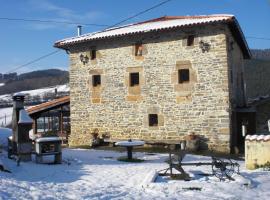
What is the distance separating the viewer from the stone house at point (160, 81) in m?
15.9

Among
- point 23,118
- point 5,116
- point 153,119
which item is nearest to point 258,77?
point 153,119

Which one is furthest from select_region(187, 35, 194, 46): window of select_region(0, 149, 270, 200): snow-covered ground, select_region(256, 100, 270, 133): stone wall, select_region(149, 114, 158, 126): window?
select_region(0, 149, 270, 200): snow-covered ground

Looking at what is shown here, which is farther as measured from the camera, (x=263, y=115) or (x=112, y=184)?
(x=263, y=115)

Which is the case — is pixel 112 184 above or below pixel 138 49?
below

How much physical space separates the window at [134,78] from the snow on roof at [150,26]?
1.89 meters

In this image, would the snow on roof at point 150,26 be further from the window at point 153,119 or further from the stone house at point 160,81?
the window at point 153,119

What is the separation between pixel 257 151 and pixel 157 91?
272 inches

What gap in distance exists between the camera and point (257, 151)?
11.0 m

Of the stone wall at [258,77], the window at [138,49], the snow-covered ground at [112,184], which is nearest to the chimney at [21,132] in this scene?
the snow-covered ground at [112,184]

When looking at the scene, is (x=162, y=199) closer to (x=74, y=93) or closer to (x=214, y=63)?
(x=214, y=63)

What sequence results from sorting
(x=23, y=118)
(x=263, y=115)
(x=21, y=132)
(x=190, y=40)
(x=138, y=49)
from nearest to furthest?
(x=21, y=132), (x=23, y=118), (x=190, y=40), (x=138, y=49), (x=263, y=115)

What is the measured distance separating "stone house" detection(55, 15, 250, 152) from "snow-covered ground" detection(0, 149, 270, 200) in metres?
5.44

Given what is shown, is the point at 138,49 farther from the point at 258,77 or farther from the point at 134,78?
the point at 258,77

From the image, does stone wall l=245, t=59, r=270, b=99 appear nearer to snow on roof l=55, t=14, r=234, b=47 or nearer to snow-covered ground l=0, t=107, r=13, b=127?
snow on roof l=55, t=14, r=234, b=47
